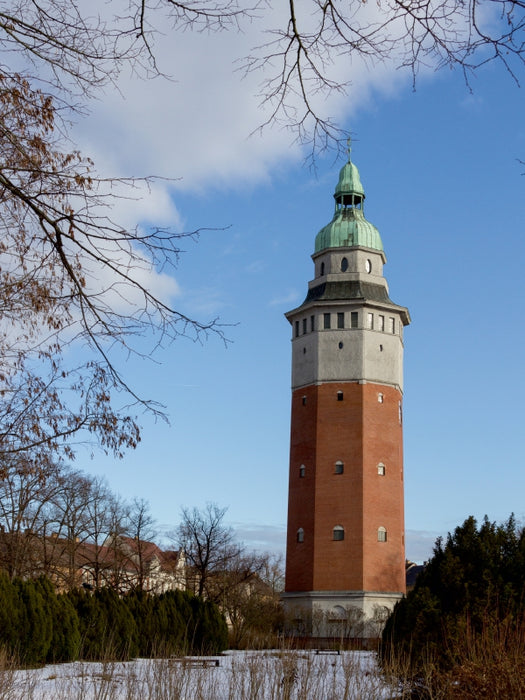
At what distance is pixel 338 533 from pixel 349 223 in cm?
1978

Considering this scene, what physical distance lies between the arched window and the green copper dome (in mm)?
17559

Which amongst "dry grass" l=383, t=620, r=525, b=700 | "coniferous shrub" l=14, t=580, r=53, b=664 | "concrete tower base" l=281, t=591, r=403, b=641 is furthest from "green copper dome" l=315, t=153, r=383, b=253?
"dry grass" l=383, t=620, r=525, b=700

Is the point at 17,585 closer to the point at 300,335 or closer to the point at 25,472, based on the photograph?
the point at 25,472

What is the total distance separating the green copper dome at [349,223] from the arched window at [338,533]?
1756 centimetres

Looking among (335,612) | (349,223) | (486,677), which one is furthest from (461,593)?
(349,223)

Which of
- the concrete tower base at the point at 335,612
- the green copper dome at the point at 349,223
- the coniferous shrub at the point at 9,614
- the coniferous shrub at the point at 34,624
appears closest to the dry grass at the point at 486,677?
the coniferous shrub at the point at 9,614

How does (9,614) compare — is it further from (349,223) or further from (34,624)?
(349,223)

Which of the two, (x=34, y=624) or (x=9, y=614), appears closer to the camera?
(x=9, y=614)

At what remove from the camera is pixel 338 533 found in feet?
151

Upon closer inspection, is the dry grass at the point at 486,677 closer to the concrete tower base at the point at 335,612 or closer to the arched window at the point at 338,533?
the concrete tower base at the point at 335,612

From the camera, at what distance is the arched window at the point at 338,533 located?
1812 inches

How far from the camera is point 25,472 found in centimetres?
1112

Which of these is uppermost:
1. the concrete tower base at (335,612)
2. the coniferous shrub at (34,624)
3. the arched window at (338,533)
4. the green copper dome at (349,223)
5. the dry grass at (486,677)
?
the green copper dome at (349,223)

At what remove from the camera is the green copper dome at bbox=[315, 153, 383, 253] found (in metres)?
53.6
